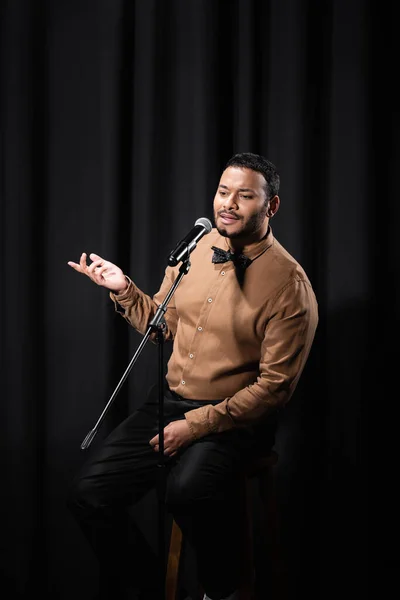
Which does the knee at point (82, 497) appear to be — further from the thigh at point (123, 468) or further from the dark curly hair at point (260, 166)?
the dark curly hair at point (260, 166)

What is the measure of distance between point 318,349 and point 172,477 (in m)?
0.83

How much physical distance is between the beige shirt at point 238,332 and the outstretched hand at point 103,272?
0.06 m

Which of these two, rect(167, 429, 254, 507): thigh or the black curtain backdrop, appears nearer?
rect(167, 429, 254, 507): thigh

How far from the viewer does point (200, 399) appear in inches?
83.2

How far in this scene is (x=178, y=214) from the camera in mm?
2568

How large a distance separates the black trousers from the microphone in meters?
0.58

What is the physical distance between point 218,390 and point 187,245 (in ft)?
1.78

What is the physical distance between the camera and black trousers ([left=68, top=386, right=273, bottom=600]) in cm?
194

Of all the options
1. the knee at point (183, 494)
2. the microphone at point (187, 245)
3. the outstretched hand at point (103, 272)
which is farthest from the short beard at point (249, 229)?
the knee at point (183, 494)

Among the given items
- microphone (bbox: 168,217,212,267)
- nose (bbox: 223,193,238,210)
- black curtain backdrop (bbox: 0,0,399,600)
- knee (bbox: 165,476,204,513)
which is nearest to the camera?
microphone (bbox: 168,217,212,267)

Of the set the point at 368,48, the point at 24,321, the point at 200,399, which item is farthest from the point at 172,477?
the point at 368,48

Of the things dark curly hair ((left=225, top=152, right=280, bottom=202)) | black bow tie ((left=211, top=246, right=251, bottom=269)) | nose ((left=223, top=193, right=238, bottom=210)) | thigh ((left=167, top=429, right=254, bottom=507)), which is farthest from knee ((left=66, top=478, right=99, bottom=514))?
dark curly hair ((left=225, top=152, right=280, bottom=202))

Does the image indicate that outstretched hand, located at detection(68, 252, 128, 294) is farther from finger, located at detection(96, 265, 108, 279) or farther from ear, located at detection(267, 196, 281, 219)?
ear, located at detection(267, 196, 281, 219)

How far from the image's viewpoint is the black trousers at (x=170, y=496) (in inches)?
76.4
